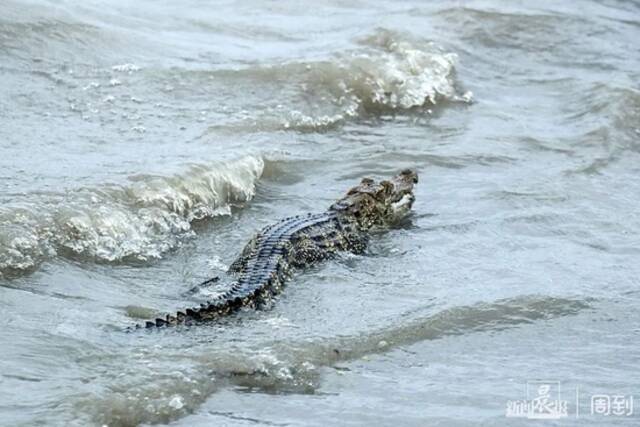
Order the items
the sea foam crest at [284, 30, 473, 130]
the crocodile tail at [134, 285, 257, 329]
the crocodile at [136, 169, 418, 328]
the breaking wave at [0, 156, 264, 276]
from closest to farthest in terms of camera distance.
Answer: the crocodile tail at [134, 285, 257, 329]
the crocodile at [136, 169, 418, 328]
the breaking wave at [0, 156, 264, 276]
the sea foam crest at [284, 30, 473, 130]

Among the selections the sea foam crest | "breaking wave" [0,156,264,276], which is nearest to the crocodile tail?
"breaking wave" [0,156,264,276]

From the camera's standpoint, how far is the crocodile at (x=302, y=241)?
5957 mm

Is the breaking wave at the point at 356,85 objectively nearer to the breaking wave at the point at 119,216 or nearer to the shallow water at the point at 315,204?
the shallow water at the point at 315,204

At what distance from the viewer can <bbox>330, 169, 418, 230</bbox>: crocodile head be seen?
777 centimetres

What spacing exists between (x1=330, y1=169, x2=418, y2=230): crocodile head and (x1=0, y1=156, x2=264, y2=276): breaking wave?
0.80 m

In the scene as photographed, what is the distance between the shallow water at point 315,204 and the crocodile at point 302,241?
116 millimetres

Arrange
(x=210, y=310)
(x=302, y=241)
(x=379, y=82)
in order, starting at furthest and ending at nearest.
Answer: (x=379, y=82), (x=302, y=241), (x=210, y=310)

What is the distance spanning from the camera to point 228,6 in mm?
13039

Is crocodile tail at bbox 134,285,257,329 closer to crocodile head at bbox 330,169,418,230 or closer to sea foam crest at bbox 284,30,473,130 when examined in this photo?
crocodile head at bbox 330,169,418,230

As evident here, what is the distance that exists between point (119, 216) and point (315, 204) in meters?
1.58

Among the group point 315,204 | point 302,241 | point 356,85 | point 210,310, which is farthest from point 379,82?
point 210,310

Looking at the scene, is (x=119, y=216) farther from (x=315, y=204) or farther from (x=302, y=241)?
(x=315, y=204)

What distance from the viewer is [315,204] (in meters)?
8.22

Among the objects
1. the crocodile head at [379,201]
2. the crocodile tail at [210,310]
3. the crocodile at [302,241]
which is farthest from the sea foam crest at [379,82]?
the crocodile tail at [210,310]
